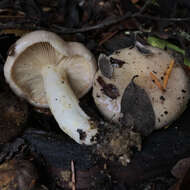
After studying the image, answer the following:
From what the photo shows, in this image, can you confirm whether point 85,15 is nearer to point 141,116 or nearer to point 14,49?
point 14,49

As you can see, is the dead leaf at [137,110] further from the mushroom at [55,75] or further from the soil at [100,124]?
the mushroom at [55,75]

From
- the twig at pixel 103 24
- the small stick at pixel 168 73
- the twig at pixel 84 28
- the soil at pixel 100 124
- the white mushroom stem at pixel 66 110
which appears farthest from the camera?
the twig at pixel 103 24

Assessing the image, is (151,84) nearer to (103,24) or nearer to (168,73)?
(168,73)

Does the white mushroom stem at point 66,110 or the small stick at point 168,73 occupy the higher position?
the small stick at point 168,73

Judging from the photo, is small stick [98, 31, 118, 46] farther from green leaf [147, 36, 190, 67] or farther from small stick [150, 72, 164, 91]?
small stick [150, 72, 164, 91]

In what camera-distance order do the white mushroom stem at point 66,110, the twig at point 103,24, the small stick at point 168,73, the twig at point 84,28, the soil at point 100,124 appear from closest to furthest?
the soil at point 100,124
the white mushroom stem at point 66,110
the small stick at point 168,73
the twig at point 84,28
the twig at point 103,24

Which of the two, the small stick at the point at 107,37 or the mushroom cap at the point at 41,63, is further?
the small stick at the point at 107,37

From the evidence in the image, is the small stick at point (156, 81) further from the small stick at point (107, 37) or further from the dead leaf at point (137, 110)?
the small stick at point (107, 37)

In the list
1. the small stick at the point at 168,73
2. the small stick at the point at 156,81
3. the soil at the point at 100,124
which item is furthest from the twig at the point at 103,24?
the small stick at the point at 156,81

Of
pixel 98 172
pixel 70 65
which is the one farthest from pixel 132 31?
pixel 98 172

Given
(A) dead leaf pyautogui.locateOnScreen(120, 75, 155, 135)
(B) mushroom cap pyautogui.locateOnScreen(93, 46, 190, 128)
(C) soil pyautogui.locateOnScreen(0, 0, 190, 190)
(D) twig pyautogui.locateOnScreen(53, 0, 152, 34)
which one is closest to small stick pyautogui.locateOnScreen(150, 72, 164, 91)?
(B) mushroom cap pyautogui.locateOnScreen(93, 46, 190, 128)
